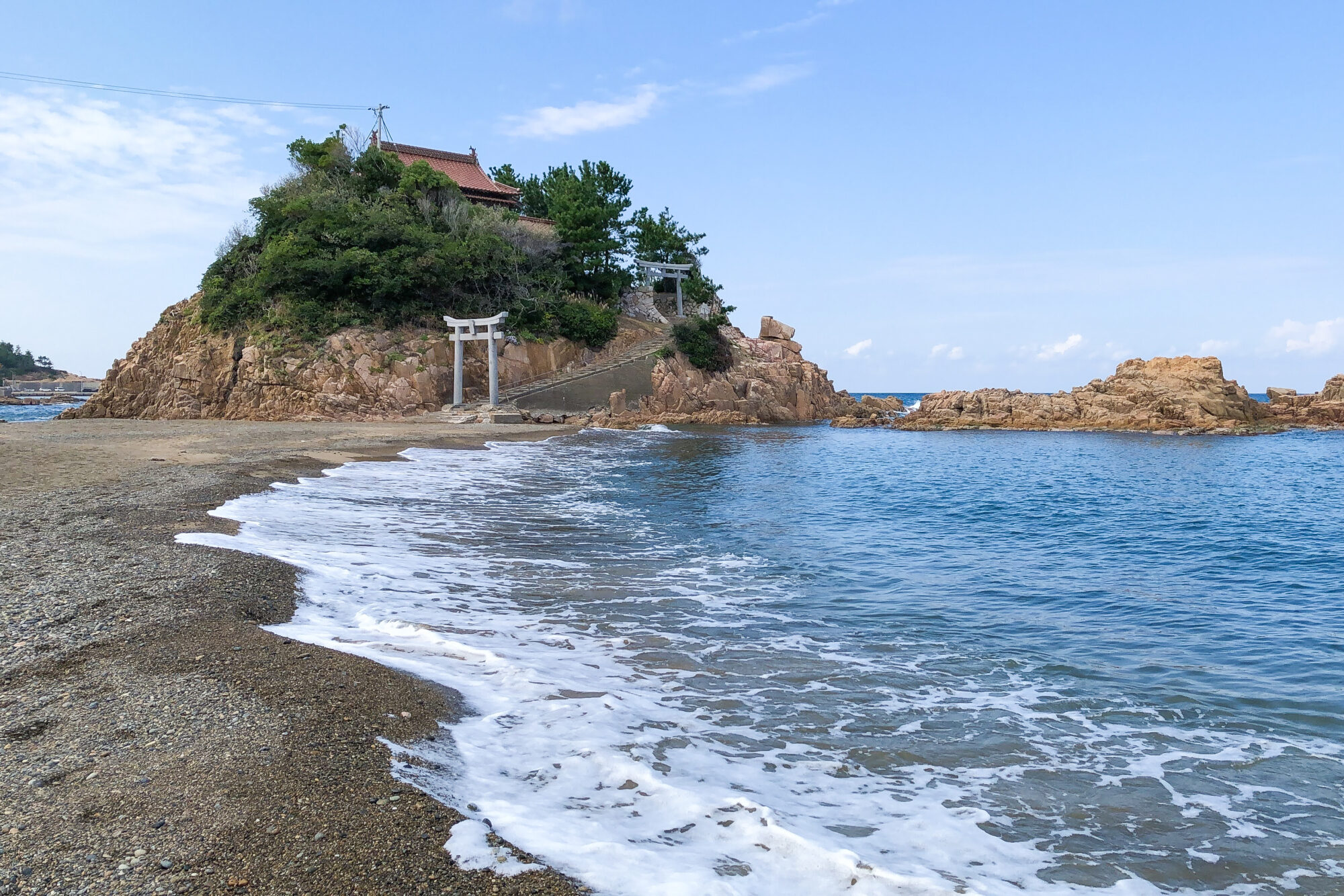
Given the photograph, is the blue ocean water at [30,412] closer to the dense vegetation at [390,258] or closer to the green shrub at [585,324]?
the dense vegetation at [390,258]

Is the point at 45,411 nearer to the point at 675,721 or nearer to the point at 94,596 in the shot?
the point at 94,596

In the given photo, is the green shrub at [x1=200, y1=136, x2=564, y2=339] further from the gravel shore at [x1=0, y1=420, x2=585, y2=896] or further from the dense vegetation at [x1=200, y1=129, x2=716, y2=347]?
the gravel shore at [x1=0, y1=420, x2=585, y2=896]

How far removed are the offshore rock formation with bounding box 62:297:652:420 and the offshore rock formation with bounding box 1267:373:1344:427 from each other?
40.7 meters


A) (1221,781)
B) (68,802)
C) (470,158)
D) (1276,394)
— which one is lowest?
(1221,781)

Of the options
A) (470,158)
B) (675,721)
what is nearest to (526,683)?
(675,721)

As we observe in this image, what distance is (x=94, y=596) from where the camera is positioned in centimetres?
524

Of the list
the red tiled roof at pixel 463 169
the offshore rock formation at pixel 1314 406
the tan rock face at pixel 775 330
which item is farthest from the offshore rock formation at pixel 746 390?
the offshore rock formation at pixel 1314 406

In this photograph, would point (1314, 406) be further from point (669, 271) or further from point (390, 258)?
point (390, 258)

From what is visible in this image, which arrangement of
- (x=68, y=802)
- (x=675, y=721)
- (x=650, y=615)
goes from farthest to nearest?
(x=650, y=615)
(x=675, y=721)
(x=68, y=802)

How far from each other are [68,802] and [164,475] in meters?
9.88

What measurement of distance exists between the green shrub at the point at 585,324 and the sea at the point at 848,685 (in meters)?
25.8

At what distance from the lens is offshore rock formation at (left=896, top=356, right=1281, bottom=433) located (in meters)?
38.1

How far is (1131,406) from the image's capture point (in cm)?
3919

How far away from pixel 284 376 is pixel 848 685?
1230 inches
